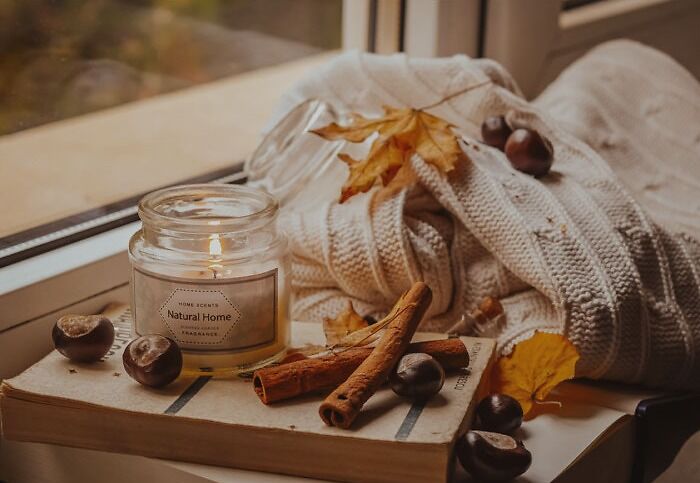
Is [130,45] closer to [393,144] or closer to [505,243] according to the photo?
[393,144]

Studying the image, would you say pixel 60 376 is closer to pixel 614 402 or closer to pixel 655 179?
pixel 614 402

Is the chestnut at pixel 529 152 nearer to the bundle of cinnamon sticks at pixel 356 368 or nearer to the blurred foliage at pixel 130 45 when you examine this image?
the bundle of cinnamon sticks at pixel 356 368

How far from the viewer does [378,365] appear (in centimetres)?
76

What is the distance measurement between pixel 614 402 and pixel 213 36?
25.9 inches

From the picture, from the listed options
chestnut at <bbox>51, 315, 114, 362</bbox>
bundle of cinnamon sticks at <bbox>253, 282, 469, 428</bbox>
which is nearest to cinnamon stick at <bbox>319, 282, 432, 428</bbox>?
bundle of cinnamon sticks at <bbox>253, 282, 469, 428</bbox>

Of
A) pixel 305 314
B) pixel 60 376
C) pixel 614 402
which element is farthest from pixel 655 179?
pixel 60 376

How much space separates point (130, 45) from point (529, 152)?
46 cm

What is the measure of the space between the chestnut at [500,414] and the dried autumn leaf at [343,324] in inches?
5.6

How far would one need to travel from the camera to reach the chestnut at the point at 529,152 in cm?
98

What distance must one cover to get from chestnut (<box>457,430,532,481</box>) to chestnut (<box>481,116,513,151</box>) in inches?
15.5

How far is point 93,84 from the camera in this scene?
1.05 m

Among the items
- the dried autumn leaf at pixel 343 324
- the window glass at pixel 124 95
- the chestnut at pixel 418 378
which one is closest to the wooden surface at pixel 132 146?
the window glass at pixel 124 95

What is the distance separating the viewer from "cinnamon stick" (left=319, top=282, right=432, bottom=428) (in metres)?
0.71

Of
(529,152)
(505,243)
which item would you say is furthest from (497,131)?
(505,243)
